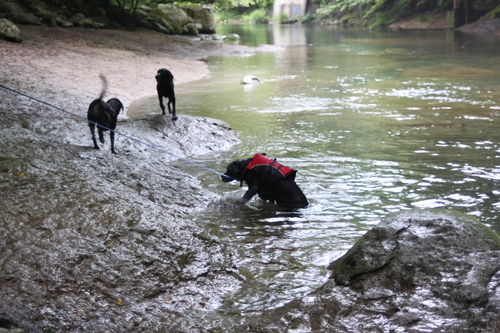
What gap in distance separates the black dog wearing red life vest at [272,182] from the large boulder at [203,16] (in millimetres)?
35017

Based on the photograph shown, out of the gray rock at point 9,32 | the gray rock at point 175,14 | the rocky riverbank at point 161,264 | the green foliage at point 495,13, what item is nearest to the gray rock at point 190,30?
the gray rock at point 175,14

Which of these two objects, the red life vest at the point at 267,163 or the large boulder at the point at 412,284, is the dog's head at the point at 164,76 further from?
the large boulder at the point at 412,284

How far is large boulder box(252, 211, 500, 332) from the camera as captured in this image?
3404mm

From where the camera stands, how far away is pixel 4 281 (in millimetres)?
3738

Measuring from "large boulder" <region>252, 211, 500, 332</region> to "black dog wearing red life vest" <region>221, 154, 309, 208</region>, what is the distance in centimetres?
238

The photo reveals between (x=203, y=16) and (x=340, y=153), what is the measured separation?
110 feet

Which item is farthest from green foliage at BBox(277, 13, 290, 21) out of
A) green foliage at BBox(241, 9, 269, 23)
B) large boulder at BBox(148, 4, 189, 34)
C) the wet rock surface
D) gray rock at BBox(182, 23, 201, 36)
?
the wet rock surface

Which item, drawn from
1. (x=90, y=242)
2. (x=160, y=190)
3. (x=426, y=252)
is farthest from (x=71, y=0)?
(x=426, y=252)

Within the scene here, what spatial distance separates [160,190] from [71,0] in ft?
80.2

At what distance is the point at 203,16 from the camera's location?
3975 cm

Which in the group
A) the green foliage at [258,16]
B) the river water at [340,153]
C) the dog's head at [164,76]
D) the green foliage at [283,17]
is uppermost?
the green foliage at [258,16]

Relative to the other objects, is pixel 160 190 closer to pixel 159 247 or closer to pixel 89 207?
pixel 89 207

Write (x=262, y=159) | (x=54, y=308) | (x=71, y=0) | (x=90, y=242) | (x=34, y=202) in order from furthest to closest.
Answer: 1. (x=71, y=0)
2. (x=262, y=159)
3. (x=34, y=202)
4. (x=90, y=242)
5. (x=54, y=308)

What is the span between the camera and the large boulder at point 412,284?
340 centimetres
